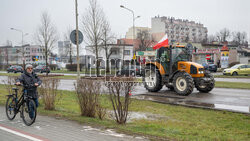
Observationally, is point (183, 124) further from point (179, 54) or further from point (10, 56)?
point (10, 56)

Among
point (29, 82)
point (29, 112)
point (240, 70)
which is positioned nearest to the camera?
point (29, 112)

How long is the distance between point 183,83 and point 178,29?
4235 inches

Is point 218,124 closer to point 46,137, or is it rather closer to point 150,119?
point 150,119

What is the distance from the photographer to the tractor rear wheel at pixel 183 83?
496 inches

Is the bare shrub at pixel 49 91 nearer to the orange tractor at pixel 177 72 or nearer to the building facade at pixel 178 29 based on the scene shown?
the orange tractor at pixel 177 72

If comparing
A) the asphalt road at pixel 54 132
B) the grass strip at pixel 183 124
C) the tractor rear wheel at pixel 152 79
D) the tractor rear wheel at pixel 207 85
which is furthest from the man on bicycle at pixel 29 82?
the tractor rear wheel at pixel 207 85

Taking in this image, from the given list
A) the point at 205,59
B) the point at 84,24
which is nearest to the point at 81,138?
the point at 84,24

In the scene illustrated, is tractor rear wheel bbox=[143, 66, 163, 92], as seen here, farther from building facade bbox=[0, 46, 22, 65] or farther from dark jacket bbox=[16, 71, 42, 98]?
building facade bbox=[0, 46, 22, 65]

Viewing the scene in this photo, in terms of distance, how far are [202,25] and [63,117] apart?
436 feet

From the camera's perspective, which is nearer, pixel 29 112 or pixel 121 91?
pixel 121 91

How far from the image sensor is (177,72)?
44.8ft

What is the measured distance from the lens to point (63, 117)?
7852 millimetres

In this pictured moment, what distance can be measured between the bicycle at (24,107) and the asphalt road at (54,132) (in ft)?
0.69

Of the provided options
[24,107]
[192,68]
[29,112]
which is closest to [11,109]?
[24,107]
